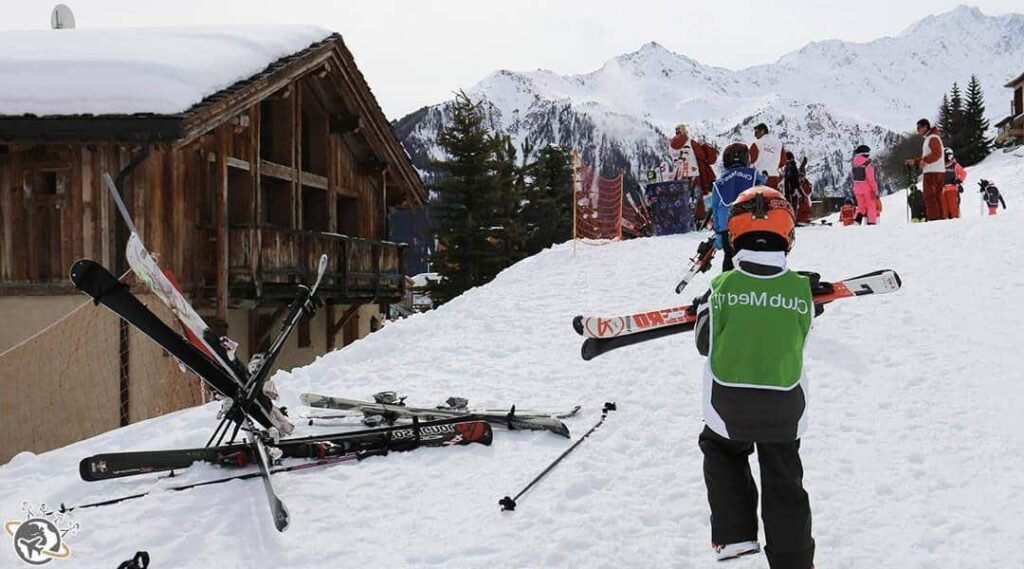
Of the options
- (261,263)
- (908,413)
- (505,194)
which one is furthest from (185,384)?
(505,194)

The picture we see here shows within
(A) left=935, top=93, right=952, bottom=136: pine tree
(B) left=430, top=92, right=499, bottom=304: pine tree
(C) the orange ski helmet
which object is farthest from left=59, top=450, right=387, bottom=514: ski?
(A) left=935, top=93, right=952, bottom=136: pine tree

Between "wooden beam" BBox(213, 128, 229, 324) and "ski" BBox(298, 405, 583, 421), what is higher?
"wooden beam" BBox(213, 128, 229, 324)

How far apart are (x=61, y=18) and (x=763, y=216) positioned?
20.4 meters

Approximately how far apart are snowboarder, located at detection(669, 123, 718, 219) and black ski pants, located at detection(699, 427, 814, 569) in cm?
1376

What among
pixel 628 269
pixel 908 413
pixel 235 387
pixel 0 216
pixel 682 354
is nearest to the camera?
pixel 235 387

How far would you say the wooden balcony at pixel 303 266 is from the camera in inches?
527

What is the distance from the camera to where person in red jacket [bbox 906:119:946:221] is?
48.6 ft

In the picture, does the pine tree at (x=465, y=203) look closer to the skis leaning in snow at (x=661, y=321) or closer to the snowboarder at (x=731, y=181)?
the snowboarder at (x=731, y=181)

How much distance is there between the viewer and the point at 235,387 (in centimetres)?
541

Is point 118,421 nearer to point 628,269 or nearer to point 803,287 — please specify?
point 628,269

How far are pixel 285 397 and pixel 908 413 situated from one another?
18.2ft

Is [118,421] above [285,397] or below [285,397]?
below

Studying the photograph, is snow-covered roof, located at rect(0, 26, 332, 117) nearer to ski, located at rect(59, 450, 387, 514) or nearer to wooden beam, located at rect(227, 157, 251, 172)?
wooden beam, located at rect(227, 157, 251, 172)

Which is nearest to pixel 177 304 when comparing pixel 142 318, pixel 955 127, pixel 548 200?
pixel 142 318
